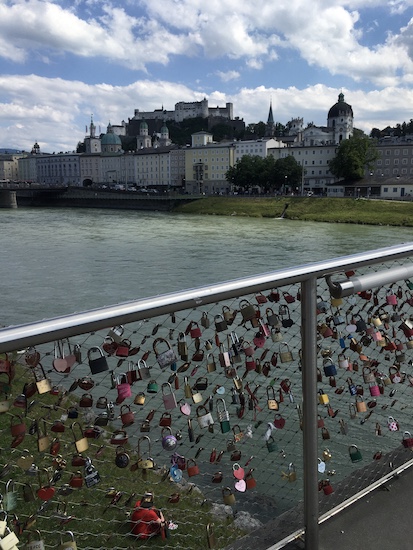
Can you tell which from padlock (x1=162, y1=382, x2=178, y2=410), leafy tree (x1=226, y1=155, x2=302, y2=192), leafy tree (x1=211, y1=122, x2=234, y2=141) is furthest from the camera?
leafy tree (x1=211, y1=122, x2=234, y2=141)

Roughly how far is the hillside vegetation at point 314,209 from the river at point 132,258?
210 inches

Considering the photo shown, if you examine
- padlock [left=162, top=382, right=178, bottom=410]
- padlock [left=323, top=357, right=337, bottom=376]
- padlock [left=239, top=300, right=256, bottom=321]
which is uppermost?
padlock [left=239, top=300, right=256, bottom=321]

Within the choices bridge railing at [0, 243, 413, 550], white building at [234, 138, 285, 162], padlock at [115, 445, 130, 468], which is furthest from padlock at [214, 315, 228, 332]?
white building at [234, 138, 285, 162]

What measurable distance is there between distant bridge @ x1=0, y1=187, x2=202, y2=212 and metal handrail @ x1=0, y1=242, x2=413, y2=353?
7250 cm

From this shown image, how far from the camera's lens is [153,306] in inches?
56.1

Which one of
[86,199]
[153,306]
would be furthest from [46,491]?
[86,199]

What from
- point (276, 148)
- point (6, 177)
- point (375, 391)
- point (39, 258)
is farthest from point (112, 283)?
point (6, 177)

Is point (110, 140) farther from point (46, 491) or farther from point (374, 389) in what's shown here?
point (46, 491)

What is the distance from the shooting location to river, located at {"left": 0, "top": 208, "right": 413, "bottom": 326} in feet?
50.7

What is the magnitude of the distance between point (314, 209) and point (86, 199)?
138 ft

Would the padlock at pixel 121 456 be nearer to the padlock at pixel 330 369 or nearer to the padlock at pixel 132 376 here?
the padlock at pixel 132 376

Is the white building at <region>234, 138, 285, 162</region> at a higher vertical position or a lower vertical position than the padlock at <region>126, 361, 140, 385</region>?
higher

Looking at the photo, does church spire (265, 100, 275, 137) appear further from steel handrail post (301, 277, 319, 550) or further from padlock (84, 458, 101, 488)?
padlock (84, 458, 101, 488)

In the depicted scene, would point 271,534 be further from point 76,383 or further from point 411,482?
point 76,383
